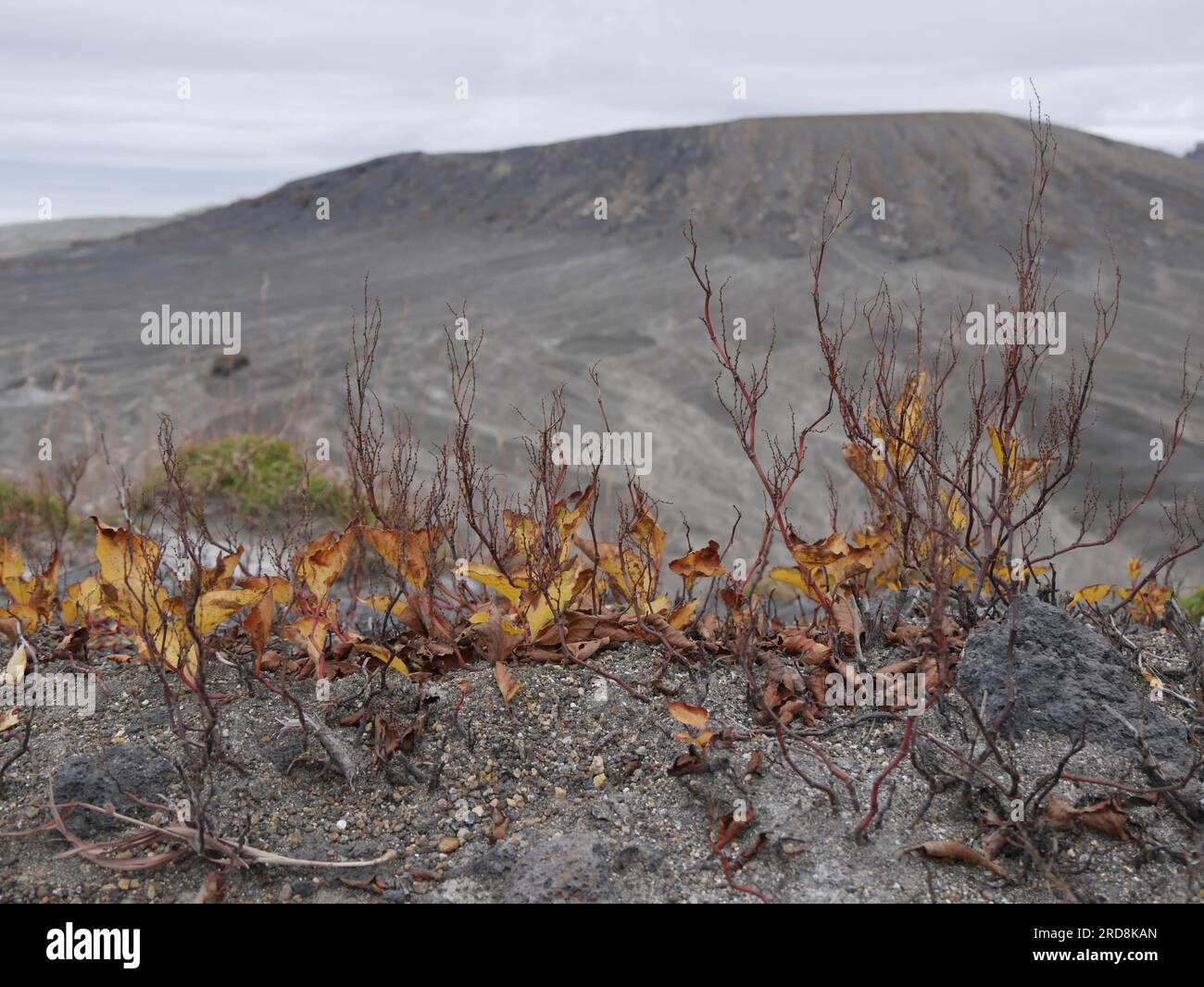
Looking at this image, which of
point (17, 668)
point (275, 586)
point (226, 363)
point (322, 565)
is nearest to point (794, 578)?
point (322, 565)

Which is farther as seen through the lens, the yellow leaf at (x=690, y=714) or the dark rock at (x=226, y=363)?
the dark rock at (x=226, y=363)

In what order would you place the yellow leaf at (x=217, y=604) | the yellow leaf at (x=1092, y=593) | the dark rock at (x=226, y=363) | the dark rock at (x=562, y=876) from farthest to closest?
the dark rock at (x=226, y=363) → the yellow leaf at (x=1092, y=593) → the yellow leaf at (x=217, y=604) → the dark rock at (x=562, y=876)

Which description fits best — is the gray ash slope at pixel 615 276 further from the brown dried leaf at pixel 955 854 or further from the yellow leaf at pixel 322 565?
the brown dried leaf at pixel 955 854

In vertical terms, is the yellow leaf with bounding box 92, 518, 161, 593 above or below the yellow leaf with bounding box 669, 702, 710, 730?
above

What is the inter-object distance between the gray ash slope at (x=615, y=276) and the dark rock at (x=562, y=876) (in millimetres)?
8357

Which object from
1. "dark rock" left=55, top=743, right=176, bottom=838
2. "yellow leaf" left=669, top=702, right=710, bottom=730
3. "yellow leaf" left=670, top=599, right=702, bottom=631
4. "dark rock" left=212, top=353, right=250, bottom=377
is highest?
"dark rock" left=212, top=353, right=250, bottom=377

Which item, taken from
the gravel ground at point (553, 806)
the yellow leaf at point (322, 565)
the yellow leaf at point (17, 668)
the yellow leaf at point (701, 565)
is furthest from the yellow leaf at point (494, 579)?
the yellow leaf at point (17, 668)

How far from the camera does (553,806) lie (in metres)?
2.41

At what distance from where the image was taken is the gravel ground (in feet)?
7.05

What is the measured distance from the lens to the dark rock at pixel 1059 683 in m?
2.54

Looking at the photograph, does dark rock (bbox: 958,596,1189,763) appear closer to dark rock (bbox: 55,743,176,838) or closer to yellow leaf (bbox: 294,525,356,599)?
yellow leaf (bbox: 294,525,356,599)

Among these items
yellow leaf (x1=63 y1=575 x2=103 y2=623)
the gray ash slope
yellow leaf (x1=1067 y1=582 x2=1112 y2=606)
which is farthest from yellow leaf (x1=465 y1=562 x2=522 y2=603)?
the gray ash slope

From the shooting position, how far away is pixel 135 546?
8.39 feet

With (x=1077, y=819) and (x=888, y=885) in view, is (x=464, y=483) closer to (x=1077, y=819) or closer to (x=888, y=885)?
(x=888, y=885)
